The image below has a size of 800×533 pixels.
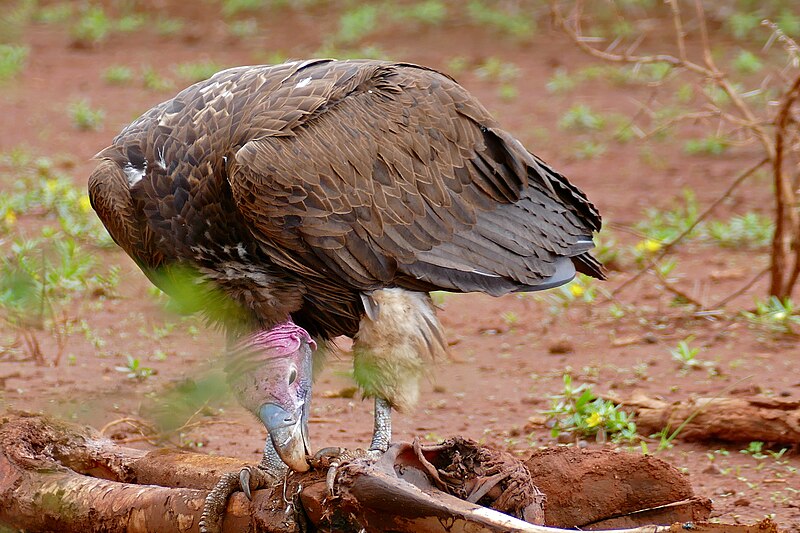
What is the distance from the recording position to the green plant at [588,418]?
4.13 meters

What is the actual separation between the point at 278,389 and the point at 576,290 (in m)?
3.12

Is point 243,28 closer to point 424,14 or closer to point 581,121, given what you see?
point 424,14

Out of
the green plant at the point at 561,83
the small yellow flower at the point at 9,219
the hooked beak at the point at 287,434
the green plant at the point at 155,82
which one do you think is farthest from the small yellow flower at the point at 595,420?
the green plant at the point at 155,82

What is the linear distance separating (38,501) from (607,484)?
Result: 1.66 meters

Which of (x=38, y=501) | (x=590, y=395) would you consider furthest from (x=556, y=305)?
(x=38, y=501)

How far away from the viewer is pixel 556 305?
5.95 m

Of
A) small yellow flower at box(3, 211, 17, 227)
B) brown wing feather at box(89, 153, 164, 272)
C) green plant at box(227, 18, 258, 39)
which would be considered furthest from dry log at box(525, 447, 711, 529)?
green plant at box(227, 18, 258, 39)

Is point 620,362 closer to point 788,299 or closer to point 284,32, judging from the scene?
point 788,299

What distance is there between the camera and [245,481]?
3037 millimetres

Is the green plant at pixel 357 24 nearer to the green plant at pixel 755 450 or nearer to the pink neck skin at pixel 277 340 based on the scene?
the green plant at pixel 755 450

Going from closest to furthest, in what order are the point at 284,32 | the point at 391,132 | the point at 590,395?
the point at 391,132 < the point at 590,395 < the point at 284,32

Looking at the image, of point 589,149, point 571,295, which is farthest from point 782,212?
point 589,149

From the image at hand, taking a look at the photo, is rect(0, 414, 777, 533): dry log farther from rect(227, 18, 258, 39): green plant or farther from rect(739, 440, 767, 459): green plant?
rect(227, 18, 258, 39): green plant

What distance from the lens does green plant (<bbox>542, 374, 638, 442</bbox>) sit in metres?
4.13
